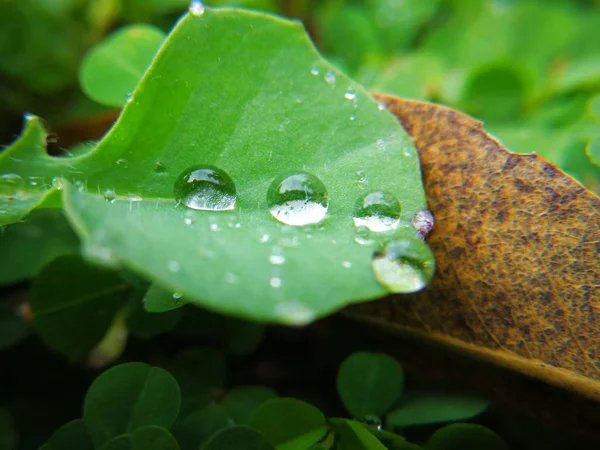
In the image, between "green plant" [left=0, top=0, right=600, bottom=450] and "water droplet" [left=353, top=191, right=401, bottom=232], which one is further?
"water droplet" [left=353, top=191, right=401, bottom=232]

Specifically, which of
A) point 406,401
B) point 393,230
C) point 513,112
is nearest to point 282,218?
point 393,230

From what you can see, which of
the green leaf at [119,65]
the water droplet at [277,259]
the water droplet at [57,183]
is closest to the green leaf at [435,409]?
the water droplet at [277,259]

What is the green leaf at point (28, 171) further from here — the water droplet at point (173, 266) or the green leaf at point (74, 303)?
the water droplet at point (173, 266)

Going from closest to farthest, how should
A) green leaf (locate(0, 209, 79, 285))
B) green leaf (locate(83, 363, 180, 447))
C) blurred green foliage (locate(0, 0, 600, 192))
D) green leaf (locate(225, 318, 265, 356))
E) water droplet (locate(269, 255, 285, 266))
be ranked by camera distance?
water droplet (locate(269, 255, 285, 266)) → green leaf (locate(83, 363, 180, 447)) → green leaf (locate(225, 318, 265, 356)) → green leaf (locate(0, 209, 79, 285)) → blurred green foliage (locate(0, 0, 600, 192))

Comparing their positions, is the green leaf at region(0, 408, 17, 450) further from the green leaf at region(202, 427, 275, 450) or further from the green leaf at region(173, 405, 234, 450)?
the green leaf at region(202, 427, 275, 450)

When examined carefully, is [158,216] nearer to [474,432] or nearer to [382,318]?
[382,318]

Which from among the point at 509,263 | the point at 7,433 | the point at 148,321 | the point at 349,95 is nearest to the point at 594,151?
the point at 509,263

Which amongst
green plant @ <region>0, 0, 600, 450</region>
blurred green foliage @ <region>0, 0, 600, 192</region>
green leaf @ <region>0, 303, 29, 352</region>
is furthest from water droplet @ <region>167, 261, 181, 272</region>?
blurred green foliage @ <region>0, 0, 600, 192</region>
